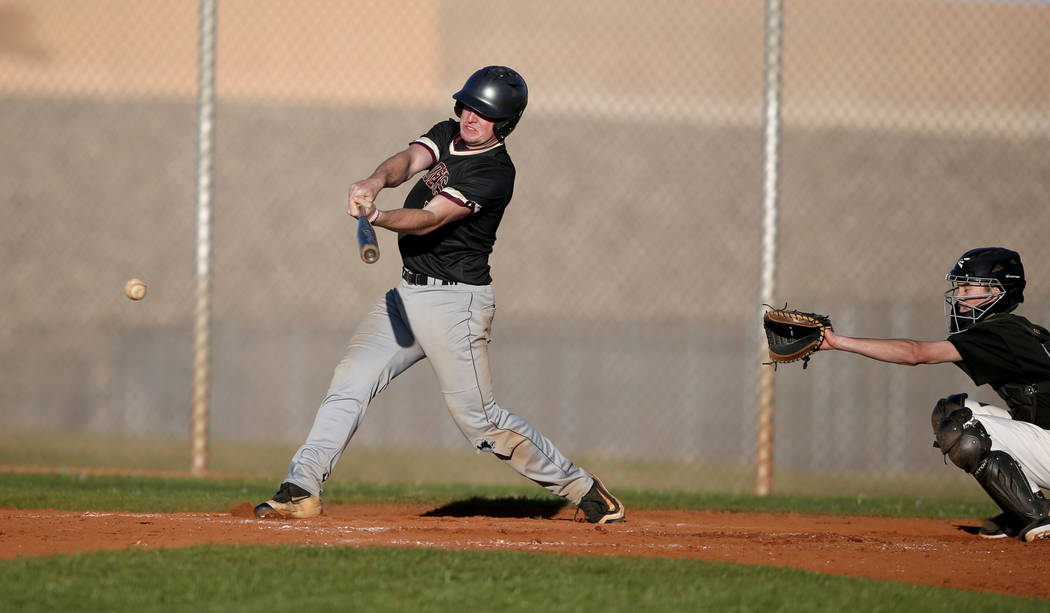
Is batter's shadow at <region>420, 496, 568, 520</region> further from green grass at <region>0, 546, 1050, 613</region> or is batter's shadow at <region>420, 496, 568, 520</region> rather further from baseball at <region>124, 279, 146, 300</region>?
green grass at <region>0, 546, 1050, 613</region>

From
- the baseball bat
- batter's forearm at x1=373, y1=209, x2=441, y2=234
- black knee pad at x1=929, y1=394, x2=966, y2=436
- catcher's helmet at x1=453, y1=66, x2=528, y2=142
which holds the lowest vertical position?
black knee pad at x1=929, y1=394, x2=966, y2=436

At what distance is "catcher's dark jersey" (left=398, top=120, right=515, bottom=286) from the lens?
561 centimetres

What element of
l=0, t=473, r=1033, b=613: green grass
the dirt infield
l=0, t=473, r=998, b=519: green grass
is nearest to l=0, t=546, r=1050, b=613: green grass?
l=0, t=473, r=1033, b=613: green grass

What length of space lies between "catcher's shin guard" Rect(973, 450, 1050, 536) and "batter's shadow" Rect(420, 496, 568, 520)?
243cm

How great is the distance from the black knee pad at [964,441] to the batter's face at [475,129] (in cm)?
251

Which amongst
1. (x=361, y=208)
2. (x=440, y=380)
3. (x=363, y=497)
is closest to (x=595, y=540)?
(x=440, y=380)

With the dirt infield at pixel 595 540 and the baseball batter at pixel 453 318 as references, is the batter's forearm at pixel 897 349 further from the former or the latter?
the baseball batter at pixel 453 318

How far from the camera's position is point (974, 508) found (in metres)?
7.81

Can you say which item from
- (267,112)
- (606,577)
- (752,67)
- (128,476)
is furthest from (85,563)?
(752,67)

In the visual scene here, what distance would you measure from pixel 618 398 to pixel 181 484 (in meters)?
7.31

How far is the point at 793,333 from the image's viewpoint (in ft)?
18.2

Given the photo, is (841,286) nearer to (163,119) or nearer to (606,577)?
(163,119)

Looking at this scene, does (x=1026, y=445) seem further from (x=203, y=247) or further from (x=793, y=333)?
(x=203, y=247)

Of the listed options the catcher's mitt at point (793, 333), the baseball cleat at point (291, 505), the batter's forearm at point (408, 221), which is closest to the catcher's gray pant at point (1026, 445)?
the catcher's mitt at point (793, 333)
